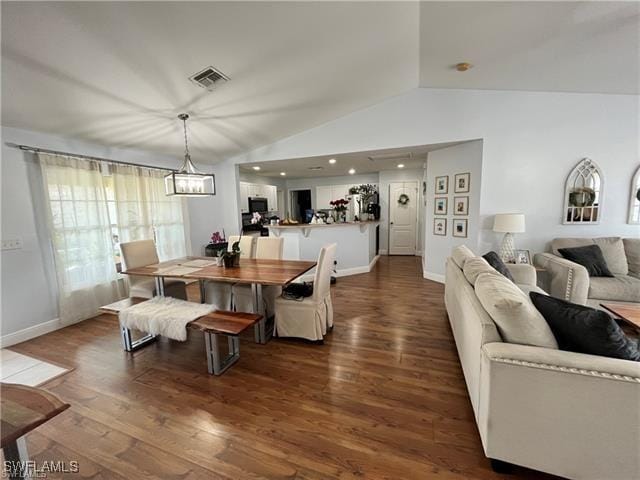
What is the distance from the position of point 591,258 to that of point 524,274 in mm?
880

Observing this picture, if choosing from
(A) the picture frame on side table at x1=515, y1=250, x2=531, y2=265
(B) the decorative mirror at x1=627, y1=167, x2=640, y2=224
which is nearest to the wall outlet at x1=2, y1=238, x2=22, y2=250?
(A) the picture frame on side table at x1=515, y1=250, x2=531, y2=265

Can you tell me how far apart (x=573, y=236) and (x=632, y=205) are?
75cm

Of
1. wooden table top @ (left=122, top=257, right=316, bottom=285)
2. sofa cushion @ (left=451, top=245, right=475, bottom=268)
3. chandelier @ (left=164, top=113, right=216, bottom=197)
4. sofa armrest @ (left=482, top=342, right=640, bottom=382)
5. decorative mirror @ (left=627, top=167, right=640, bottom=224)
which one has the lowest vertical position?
sofa armrest @ (left=482, top=342, right=640, bottom=382)

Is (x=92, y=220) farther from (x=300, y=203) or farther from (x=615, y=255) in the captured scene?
(x=615, y=255)

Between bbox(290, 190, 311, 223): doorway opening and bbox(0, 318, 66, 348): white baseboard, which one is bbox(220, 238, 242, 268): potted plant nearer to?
bbox(0, 318, 66, 348): white baseboard

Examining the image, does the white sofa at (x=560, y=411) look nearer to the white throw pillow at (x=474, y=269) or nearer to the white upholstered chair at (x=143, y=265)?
the white throw pillow at (x=474, y=269)

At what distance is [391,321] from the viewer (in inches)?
126

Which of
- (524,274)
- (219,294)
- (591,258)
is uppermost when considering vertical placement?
(591,258)

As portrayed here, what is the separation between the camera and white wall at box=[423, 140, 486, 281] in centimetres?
395

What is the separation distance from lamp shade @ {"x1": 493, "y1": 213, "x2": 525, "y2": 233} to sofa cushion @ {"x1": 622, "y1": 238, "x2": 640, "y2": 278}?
1139mm

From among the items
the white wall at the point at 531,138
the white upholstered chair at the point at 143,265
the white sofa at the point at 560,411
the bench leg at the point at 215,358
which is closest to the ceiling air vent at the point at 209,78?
the white upholstered chair at the point at 143,265

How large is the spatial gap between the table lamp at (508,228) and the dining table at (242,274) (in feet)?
8.61

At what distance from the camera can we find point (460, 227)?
4273 millimetres

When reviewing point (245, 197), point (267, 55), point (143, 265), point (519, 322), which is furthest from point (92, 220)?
point (519, 322)
